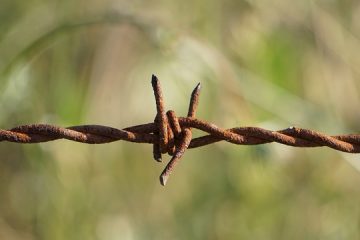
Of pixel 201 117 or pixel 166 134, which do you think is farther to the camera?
pixel 201 117

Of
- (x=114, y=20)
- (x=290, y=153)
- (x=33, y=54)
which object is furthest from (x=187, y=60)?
(x=290, y=153)

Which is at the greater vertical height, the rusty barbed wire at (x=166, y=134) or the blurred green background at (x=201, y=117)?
the blurred green background at (x=201, y=117)

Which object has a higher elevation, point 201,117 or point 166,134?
point 201,117

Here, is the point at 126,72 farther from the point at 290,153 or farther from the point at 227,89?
the point at 290,153

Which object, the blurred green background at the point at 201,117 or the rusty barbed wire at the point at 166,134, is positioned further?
the blurred green background at the point at 201,117
